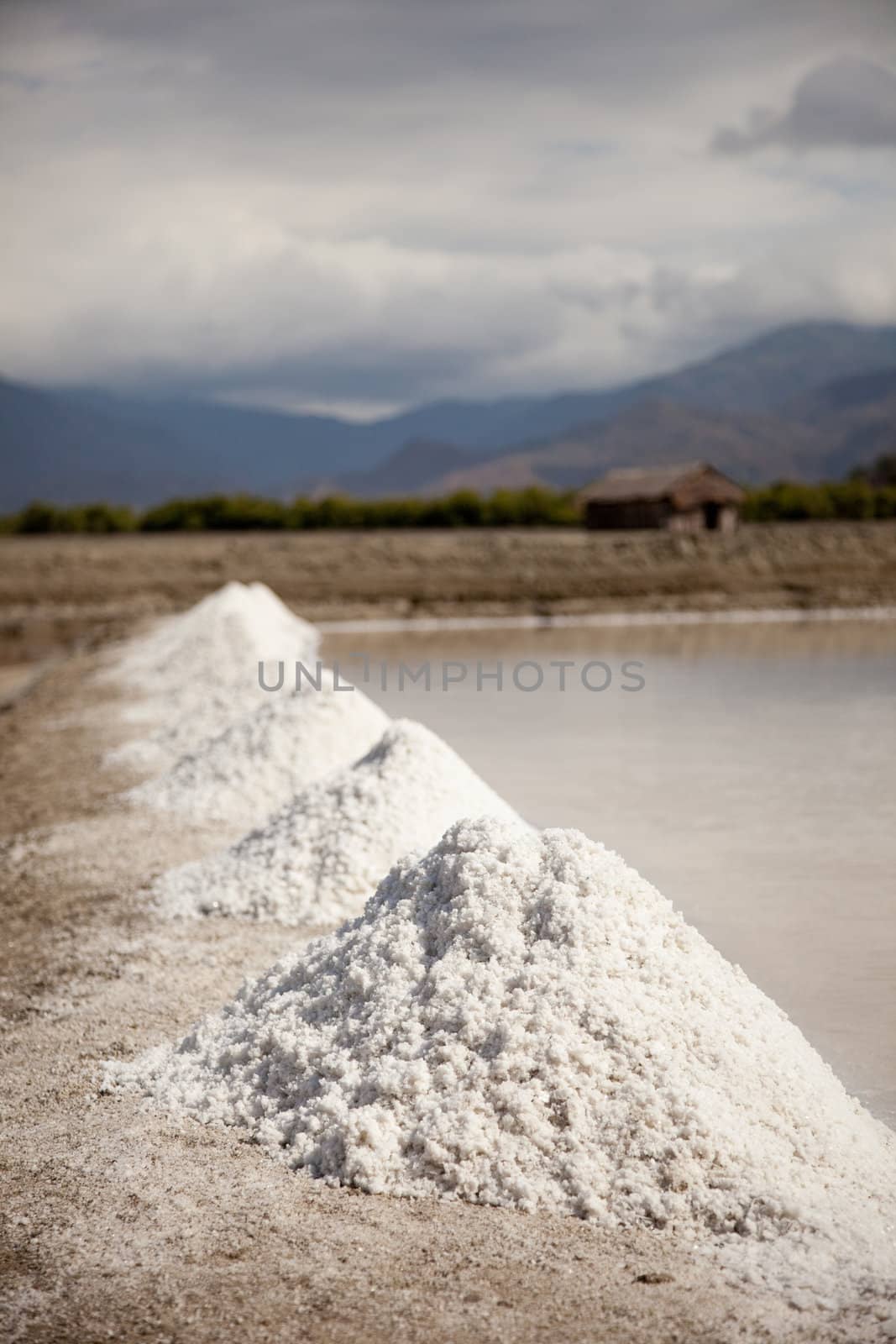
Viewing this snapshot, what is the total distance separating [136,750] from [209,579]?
14900mm

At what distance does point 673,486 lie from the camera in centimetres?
3066

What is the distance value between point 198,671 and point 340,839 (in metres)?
6.18

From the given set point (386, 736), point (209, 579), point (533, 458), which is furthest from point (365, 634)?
point (533, 458)

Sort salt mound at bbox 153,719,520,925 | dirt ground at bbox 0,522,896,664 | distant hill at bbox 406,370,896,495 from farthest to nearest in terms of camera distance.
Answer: distant hill at bbox 406,370,896,495
dirt ground at bbox 0,522,896,664
salt mound at bbox 153,719,520,925

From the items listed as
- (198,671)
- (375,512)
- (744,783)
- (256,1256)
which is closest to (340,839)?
(256,1256)

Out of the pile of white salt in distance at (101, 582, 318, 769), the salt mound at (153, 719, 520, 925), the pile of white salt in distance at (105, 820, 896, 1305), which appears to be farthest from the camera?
the pile of white salt in distance at (101, 582, 318, 769)

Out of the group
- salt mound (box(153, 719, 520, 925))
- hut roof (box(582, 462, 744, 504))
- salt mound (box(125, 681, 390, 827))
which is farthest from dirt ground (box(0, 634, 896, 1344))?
hut roof (box(582, 462, 744, 504))

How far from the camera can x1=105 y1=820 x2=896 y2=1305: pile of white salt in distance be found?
286cm

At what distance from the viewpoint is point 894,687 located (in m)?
12.2

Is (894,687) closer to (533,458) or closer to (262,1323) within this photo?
(262,1323)

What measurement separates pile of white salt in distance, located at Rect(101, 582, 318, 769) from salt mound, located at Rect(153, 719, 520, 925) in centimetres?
261

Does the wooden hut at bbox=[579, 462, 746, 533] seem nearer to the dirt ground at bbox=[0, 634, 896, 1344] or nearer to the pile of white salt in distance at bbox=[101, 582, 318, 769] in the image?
the pile of white salt in distance at bbox=[101, 582, 318, 769]

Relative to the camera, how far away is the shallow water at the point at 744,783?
4672 millimetres

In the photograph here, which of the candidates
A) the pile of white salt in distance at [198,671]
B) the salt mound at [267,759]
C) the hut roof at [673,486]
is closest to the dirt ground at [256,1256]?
the salt mound at [267,759]
